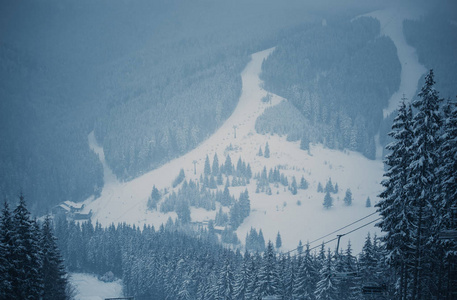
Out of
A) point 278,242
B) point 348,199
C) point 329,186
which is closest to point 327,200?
point 348,199

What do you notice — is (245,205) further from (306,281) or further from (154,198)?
(306,281)

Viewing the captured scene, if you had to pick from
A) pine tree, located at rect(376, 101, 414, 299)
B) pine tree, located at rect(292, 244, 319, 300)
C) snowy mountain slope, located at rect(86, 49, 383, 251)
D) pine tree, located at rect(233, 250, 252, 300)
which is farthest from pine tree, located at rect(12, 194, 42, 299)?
snowy mountain slope, located at rect(86, 49, 383, 251)

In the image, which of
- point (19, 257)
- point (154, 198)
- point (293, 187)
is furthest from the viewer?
point (154, 198)

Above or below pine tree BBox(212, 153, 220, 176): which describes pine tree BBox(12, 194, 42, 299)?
below

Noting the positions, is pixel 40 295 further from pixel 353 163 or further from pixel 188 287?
pixel 353 163

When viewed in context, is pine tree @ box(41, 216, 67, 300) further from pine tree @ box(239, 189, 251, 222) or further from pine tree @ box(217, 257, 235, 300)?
pine tree @ box(239, 189, 251, 222)

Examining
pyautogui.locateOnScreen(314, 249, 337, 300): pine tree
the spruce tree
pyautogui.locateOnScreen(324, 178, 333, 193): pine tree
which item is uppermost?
the spruce tree
